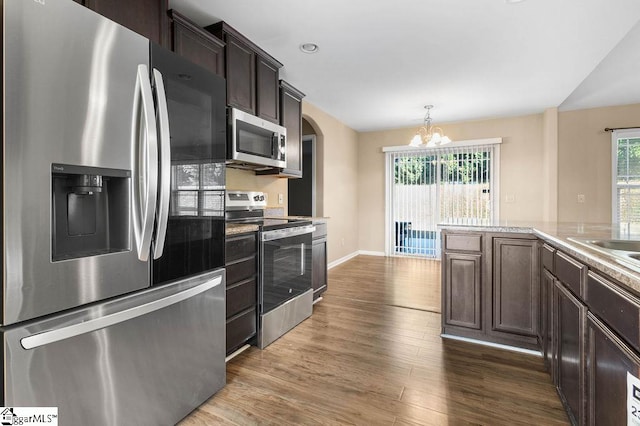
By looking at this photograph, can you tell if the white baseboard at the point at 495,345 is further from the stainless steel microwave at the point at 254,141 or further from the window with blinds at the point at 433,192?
the window with blinds at the point at 433,192

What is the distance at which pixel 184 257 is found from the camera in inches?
61.5

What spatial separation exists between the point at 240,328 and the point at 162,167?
1.31 metres

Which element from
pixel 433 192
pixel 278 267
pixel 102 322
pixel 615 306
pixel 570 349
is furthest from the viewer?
pixel 433 192

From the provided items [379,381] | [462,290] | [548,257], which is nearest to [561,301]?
[548,257]

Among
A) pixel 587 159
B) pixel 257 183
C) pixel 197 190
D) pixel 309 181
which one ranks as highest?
pixel 587 159

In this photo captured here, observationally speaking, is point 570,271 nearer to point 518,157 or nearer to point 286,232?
point 286,232

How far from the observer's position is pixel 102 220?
1.29m

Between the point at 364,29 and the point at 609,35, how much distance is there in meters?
2.12

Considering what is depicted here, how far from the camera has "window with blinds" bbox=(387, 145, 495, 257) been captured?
5504 millimetres

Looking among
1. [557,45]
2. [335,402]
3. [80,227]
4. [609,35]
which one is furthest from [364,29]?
[335,402]

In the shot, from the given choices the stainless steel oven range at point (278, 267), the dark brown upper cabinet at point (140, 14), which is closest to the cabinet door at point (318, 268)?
the stainless steel oven range at point (278, 267)

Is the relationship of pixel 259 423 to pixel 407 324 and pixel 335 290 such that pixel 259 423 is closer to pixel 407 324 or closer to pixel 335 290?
pixel 407 324

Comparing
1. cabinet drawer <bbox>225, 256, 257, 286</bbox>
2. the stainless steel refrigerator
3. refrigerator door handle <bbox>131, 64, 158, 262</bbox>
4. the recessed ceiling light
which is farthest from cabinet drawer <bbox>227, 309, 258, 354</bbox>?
the recessed ceiling light

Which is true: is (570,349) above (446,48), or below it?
below
